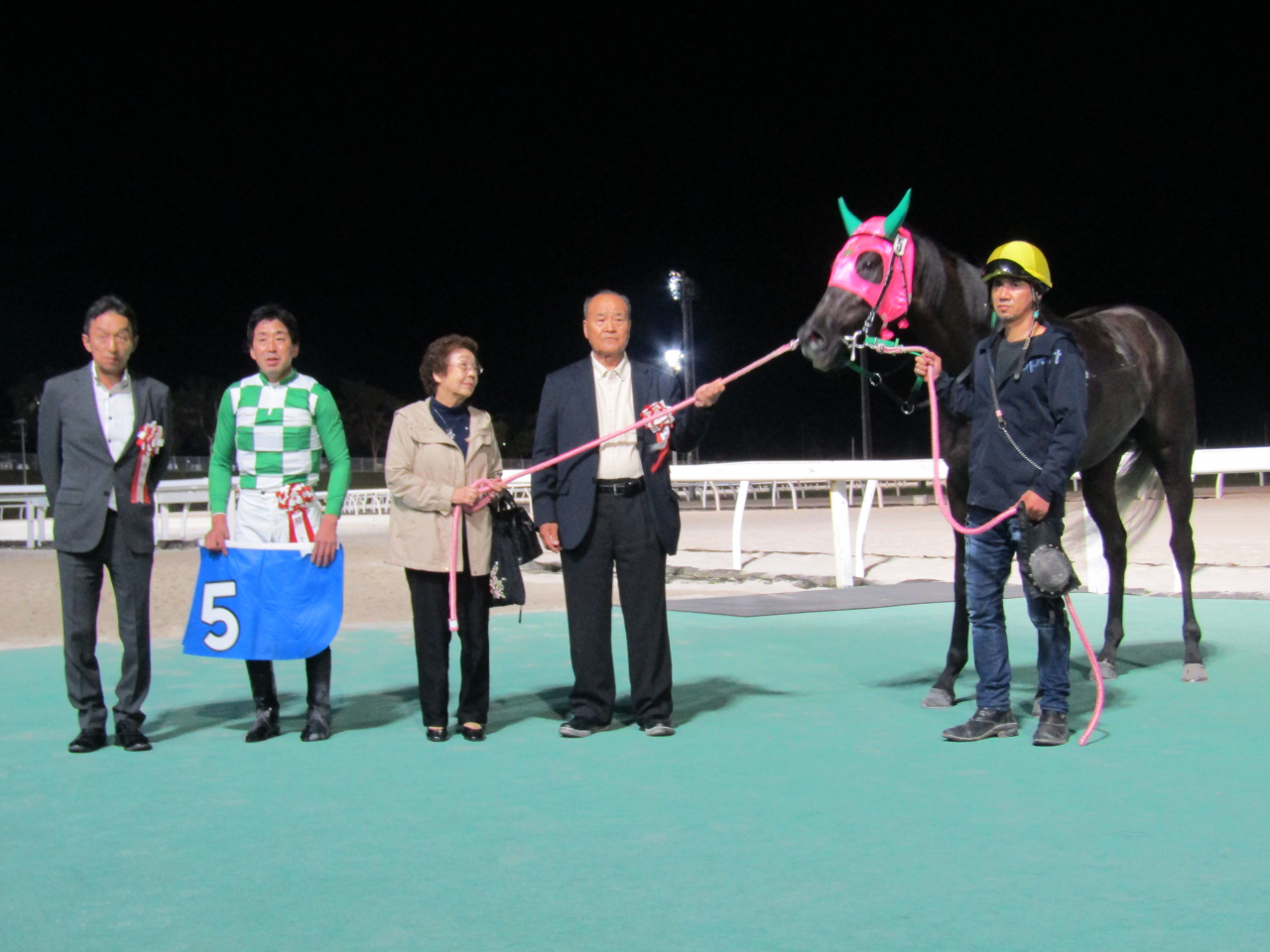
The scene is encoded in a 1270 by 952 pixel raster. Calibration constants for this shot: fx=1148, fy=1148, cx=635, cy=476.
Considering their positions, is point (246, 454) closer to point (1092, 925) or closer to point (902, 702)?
point (902, 702)

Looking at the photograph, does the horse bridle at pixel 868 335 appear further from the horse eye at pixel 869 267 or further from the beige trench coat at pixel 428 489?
the beige trench coat at pixel 428 489

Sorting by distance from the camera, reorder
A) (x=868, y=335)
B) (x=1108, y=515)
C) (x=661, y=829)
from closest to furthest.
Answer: (x=661, y=829) < (x=868, y=335) < (x=1108, y=515)

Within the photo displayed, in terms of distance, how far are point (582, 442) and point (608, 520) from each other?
1.02 feet

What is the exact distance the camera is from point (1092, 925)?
2.25 meters

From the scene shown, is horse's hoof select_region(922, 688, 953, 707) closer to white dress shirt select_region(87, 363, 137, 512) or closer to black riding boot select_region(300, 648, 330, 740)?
black riding boot select_region(300, 648, 330, 740)

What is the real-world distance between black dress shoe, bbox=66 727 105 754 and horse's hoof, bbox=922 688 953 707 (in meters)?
3.10

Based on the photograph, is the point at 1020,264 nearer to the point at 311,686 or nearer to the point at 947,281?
the point at 947,281

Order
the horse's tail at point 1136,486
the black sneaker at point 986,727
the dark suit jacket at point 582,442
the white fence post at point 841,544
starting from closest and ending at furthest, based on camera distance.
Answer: the black sneaker at point 986,727, the dark suit jacket at point 582,442, the horse's tail at point 1136,486, the white fence post at point 841,544

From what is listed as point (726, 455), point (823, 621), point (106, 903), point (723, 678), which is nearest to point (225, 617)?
point (106, 903)

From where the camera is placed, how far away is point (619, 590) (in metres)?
4.30

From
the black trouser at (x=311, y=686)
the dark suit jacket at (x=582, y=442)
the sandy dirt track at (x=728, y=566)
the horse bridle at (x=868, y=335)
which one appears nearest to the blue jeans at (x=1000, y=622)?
the horse bridle at (x=868, y=335)

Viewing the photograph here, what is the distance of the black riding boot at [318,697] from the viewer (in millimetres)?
4216

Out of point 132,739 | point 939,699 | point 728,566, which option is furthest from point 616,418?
point 728,566

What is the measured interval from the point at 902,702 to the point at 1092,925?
2424 millimetres
